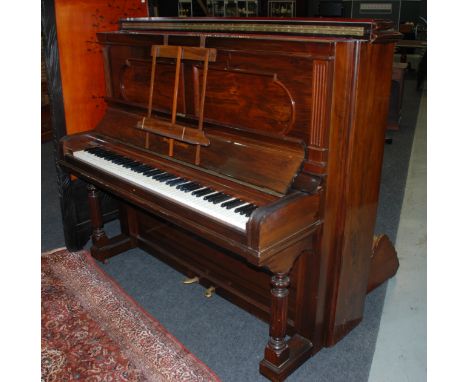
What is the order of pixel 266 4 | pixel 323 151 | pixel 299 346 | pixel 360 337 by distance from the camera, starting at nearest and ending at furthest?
pixel 323 151
pixel 299 346
pixel 360 337
pixel 266 4

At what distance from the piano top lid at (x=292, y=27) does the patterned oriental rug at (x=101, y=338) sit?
4.99ft

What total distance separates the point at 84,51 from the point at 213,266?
159cm

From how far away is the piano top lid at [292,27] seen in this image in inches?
65.7

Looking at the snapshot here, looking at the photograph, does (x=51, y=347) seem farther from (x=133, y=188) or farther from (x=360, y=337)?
(x=360, y=337)

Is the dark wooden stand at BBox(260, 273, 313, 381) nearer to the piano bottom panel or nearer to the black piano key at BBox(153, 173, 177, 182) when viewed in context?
the piano bottom panel

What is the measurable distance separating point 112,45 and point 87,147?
0.61 m

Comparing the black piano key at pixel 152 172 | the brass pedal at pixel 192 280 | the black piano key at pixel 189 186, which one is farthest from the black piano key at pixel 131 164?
the brass pedal at pixel 192 280

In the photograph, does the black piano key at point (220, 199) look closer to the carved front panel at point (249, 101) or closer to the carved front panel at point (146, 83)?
the carved front panel at point (249, 101)

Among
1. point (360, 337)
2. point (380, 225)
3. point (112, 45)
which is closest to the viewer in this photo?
point (360, 337)

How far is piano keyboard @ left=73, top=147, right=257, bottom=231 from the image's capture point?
1.80m

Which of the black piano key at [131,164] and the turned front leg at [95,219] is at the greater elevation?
the black piano key at [131,164]

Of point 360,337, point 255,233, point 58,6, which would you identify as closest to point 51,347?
point 255,233

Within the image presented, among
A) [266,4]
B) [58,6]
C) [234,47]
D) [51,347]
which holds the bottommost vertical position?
[51,347]

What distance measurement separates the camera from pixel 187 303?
2619 mm
